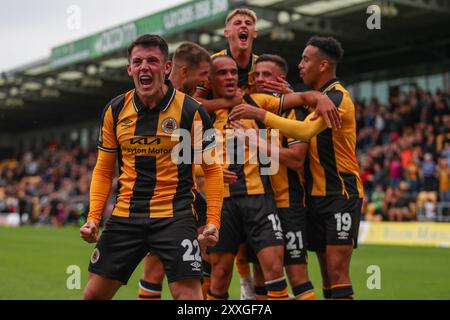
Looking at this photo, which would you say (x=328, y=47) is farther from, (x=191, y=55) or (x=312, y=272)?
(x=312, y=272)

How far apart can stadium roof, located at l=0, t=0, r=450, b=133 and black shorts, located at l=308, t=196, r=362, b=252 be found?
48.1 ft

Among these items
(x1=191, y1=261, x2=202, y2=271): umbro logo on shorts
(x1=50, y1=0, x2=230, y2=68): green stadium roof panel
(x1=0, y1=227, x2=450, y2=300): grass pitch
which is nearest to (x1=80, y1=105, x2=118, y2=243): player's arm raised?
(x1=191, y1=261, x2=202, y2=271): umbro logo on shorts

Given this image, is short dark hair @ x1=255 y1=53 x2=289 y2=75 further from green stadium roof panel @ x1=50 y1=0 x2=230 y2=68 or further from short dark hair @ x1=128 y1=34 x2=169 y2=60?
green stadium roof panel @ x1=50 y1=0 x2=230 y2=68

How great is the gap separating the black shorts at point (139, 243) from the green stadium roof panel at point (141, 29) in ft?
56.8

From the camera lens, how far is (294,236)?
6316 mm

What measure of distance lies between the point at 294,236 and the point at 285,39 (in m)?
16.9

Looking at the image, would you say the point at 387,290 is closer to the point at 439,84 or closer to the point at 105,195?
the point at 105,195

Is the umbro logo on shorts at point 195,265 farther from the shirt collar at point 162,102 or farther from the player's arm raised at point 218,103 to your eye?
the player's arm raised at point 218,103

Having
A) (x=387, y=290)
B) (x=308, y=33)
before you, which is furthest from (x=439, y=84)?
(x=387, y=290)

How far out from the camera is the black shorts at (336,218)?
6258 millimetres

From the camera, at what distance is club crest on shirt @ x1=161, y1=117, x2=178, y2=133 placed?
4.98m

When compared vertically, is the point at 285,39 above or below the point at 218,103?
above

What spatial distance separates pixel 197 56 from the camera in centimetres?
598

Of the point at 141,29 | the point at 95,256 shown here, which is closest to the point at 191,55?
the point at 95,256
